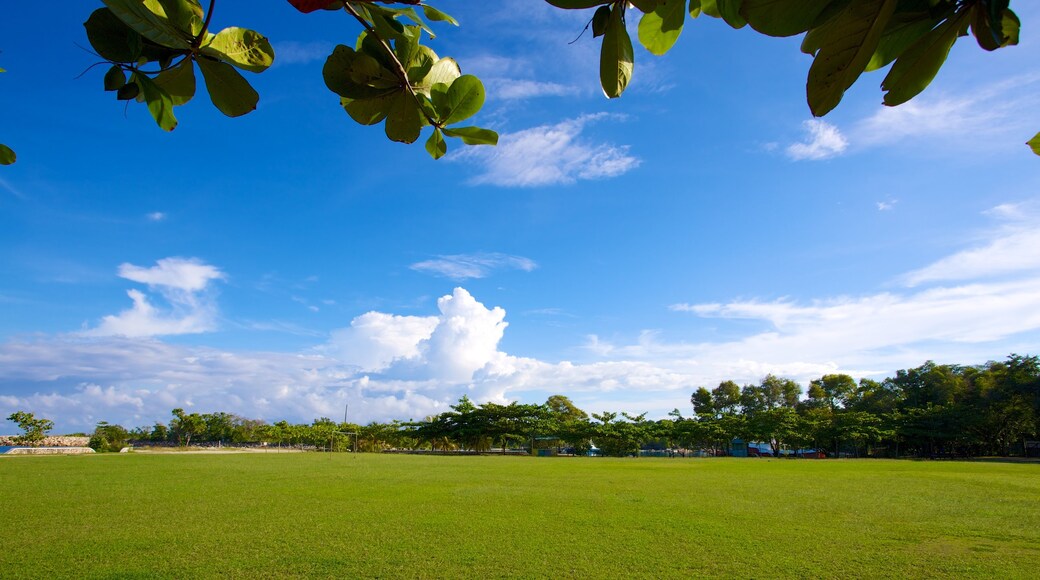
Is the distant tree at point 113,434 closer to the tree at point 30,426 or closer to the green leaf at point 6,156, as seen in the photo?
the tree at point 30,426

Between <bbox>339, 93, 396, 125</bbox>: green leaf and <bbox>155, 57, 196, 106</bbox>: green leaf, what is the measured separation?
0.16 m

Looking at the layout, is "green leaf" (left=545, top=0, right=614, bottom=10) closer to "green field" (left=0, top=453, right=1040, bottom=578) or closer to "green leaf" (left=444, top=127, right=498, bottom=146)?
"green leaf" (left=444, top=127, right=498, bottom=146)

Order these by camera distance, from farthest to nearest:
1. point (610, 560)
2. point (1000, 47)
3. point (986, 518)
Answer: point (986, 518)
point (610, 560)
point (1000, 47)

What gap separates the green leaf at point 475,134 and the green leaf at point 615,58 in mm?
130

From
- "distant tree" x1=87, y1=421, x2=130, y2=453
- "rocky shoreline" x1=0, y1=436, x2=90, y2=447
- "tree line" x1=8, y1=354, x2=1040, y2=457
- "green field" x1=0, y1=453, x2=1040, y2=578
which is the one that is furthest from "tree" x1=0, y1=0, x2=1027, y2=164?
"rocky shoreline" x1=0, y1=436, x2=90, y2=447

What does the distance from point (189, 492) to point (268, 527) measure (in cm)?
419

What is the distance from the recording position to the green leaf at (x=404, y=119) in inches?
21.8

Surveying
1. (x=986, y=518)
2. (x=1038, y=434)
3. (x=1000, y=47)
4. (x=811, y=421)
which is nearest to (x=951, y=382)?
(x=1038, y=434)

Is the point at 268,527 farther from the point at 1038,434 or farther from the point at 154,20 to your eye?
the point at 1038,434

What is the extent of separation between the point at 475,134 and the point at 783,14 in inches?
12.4

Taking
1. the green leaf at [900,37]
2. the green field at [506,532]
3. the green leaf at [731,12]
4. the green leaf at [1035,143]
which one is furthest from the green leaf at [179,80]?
the green field at [506,532]

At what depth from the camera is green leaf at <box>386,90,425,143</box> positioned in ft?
1.82

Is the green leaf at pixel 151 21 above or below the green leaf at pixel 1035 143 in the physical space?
above

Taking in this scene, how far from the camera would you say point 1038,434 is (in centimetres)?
2920
